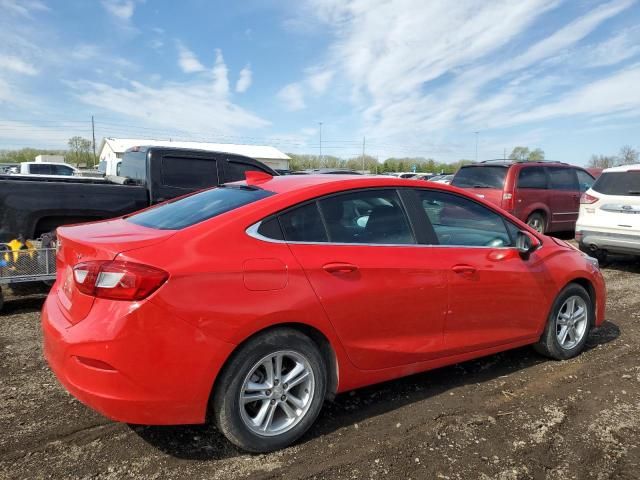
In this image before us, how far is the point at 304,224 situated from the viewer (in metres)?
3.10

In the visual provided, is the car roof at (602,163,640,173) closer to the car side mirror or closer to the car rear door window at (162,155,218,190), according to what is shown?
the car side mirror

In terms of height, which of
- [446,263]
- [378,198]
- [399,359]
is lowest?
[399,359]

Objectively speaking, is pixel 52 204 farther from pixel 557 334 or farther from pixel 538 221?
pixel 538 221

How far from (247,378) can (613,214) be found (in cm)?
758

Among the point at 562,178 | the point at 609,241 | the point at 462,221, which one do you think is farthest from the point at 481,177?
the point at 462,221

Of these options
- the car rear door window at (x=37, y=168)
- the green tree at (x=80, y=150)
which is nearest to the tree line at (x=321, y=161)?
the green tree at (x=80, y=150)

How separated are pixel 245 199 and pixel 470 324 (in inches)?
73.7

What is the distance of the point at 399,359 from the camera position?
3375 mm

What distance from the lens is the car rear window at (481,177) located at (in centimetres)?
1060

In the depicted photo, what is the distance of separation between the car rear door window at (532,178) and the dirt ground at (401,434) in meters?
6.94

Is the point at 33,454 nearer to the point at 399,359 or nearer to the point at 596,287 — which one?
the point at 399,359

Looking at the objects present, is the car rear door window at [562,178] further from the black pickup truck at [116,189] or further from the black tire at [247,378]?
the black tire at [247,378]

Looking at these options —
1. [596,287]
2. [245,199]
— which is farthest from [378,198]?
[596,287]

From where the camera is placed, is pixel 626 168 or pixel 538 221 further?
pixel 538 221
